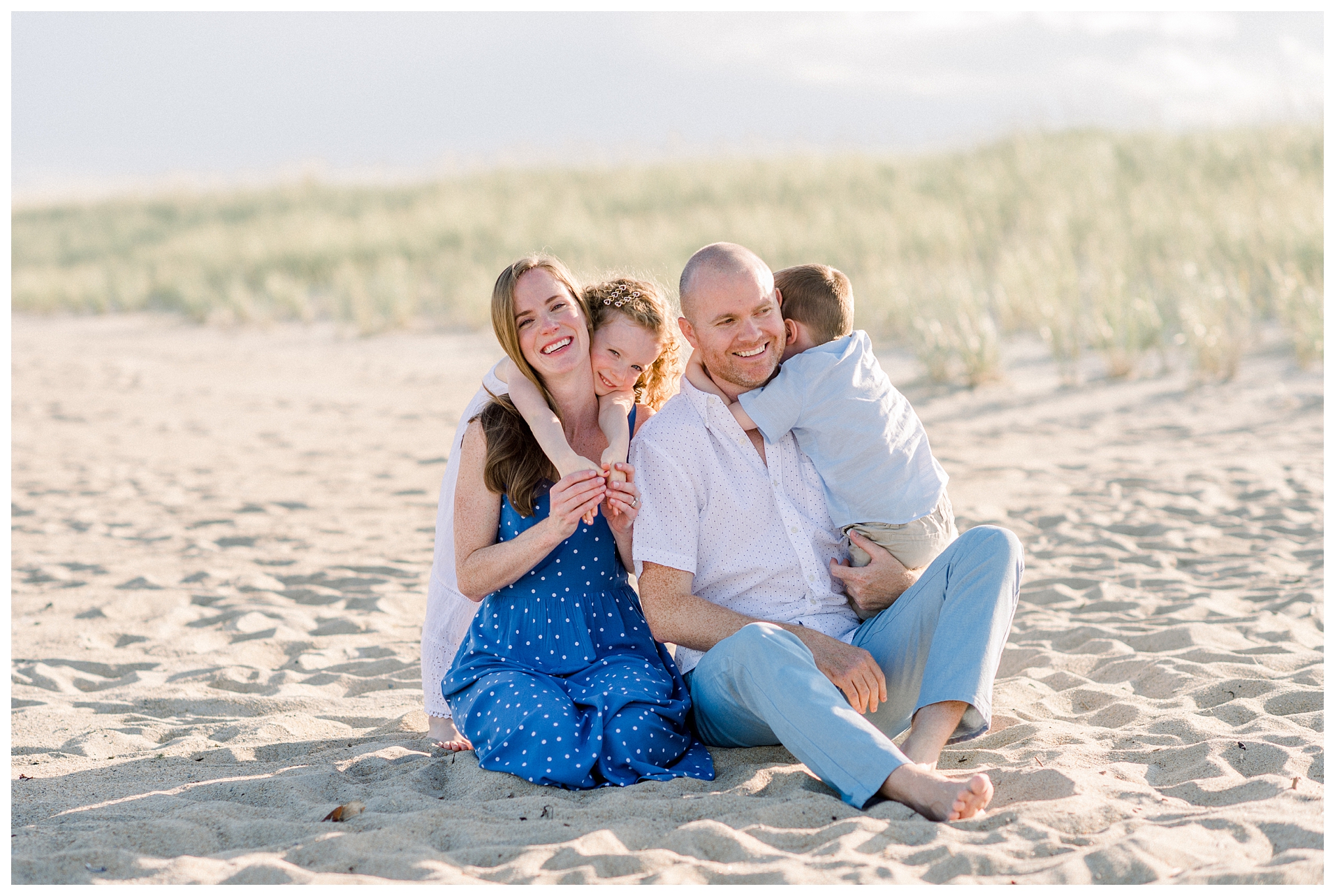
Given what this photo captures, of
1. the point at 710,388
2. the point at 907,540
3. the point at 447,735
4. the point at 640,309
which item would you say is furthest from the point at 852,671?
the point at 447,735

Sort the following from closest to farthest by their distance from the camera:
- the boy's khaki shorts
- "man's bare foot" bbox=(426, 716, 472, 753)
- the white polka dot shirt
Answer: the white polka dot shirt → the boy's khaki shorts → "man's bare foot" bbox=(426, 716, 472, 753)

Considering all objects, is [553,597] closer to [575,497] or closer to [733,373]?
[575,497]

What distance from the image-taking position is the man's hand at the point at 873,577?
10.1ft

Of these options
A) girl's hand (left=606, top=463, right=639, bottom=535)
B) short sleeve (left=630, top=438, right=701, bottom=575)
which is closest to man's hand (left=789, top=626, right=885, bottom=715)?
short sleeve (left=630, top=438, right=701, bottom=575)

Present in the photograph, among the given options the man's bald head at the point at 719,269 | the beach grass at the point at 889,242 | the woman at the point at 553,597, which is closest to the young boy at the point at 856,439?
the man's bald head at the point at 719,269

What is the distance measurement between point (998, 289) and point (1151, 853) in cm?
857

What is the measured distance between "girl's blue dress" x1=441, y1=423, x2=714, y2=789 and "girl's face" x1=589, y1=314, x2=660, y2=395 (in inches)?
14.3

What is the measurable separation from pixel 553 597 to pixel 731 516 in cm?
54

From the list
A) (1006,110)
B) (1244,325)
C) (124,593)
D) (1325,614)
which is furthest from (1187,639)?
(1006,110)

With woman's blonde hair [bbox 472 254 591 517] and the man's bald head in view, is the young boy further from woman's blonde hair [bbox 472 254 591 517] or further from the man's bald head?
woman's blonde hair [bbox 472 254 591 517]

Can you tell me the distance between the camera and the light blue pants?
104 inches

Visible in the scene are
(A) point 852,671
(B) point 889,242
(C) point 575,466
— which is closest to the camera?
(A) point 852,671

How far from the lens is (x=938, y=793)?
2.53 metres

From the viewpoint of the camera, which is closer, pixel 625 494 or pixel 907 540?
pixel 625 494
